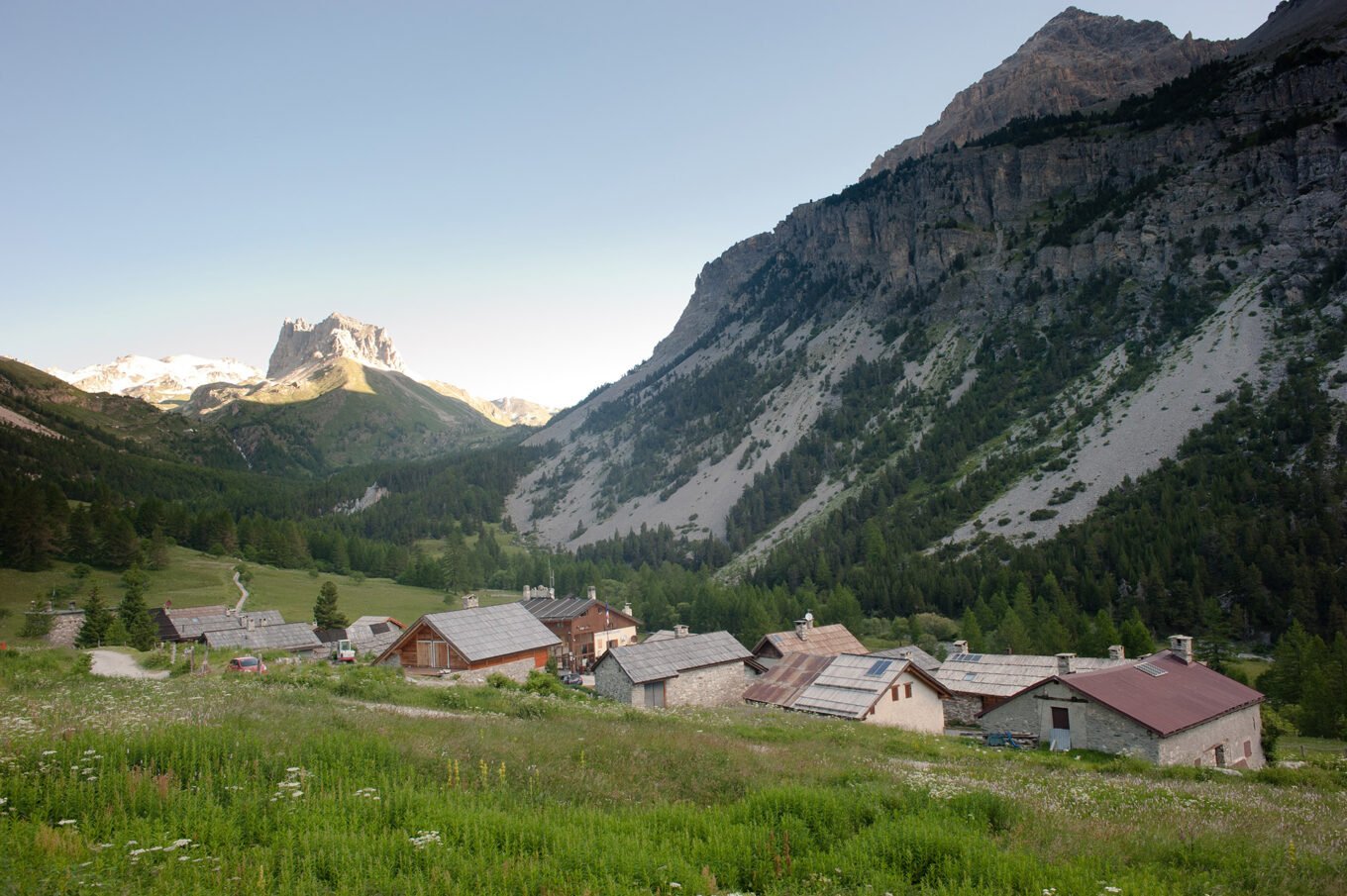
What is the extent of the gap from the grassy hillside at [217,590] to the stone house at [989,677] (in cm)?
6098

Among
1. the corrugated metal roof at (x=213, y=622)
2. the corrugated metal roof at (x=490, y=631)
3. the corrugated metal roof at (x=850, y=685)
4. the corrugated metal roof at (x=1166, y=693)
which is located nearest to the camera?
the corrugated metal roof at (x=1166, y=693)

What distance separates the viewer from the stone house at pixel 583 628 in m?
66.5

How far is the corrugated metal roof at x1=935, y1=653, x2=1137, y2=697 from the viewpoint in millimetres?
40312

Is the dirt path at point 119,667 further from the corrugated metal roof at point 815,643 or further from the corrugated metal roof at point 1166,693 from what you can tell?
the corrugated metal roof at point 1166,693

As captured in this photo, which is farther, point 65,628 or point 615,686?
point 65,628

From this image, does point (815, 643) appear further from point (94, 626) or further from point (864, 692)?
point (94, 626)

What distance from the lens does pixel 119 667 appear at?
1284 inches

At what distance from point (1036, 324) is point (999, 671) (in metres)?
122

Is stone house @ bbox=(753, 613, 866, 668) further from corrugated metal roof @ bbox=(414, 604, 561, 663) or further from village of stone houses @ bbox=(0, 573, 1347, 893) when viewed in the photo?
village of stone houses @ bbox=(0, 573, 1347, 893)

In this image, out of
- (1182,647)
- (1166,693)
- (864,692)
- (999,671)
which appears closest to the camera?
(1166,693)

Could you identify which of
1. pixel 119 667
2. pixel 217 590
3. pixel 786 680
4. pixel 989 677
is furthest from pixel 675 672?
pixel 217 590

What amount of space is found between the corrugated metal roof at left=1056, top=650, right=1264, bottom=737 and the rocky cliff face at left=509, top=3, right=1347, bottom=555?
6042 cm

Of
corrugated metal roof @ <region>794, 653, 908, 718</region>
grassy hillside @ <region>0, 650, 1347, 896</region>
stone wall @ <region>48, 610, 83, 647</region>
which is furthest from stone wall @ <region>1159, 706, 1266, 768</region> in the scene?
stone wall @ <region>48, 610, 83, 647</region>

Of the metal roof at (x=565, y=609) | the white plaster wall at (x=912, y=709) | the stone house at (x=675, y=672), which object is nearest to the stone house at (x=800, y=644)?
the stone house at (x=675, y=672)
